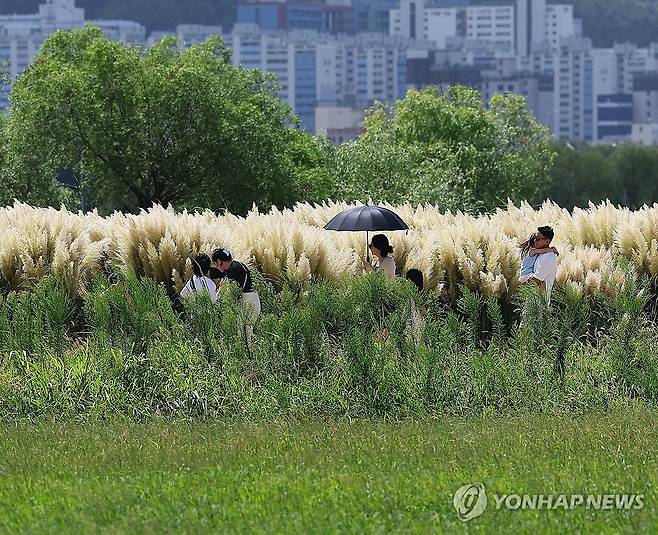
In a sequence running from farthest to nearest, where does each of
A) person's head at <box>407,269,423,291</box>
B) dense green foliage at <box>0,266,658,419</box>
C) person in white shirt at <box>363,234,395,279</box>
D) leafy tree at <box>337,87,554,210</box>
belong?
leafy tree at <box>337,87,554,210</box> < person's head at <box>407,269,423,291</box> < person in white shirt at <box>363,234,395,279</box> < dense green foliage at <box>0,266,658,419</box>

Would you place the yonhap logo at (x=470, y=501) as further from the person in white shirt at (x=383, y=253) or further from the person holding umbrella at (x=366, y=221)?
the person holding umbrella at (x=366, y=221)

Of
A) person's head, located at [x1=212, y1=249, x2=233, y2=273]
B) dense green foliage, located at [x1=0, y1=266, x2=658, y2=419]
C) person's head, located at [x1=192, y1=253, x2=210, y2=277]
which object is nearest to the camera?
dense green foliage, located at [x1=0, y1=266, x2=658, y2=419]

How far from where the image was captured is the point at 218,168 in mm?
30297

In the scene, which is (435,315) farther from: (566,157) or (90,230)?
(566,157)

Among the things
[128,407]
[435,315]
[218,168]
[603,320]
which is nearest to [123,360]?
[128,407]

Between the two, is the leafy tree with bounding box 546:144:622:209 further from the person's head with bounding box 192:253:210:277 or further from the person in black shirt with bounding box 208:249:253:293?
the person in black shirt with bounding box 208:249:253:293

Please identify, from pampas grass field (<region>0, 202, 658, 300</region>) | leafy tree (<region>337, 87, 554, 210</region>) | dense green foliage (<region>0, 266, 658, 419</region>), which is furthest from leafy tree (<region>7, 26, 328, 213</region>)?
dense green foliage (<region>0, 266, 658, 419</region>)

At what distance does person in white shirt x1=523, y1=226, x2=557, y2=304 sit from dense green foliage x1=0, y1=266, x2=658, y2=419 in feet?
4.14

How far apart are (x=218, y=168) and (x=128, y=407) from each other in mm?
21281

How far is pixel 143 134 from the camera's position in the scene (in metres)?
30.0

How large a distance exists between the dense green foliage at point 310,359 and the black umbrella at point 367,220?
2.94 metres

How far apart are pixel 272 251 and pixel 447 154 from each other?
2577 centimetres

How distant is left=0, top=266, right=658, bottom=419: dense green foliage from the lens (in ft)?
30.5

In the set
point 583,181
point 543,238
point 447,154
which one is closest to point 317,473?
point 543,238
